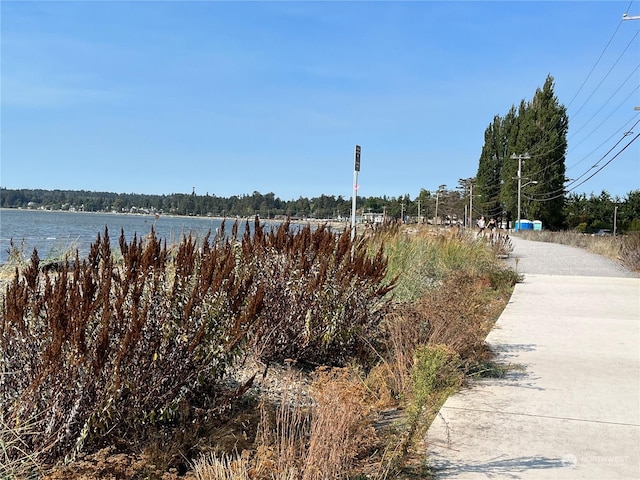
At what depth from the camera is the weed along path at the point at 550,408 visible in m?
3.37

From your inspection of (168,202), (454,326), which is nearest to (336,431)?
(454,326)

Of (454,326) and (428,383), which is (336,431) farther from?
(454,326)

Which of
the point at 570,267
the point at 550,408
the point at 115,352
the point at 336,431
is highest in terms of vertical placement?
the point at 115,352

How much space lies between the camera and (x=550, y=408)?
4398 millimetres

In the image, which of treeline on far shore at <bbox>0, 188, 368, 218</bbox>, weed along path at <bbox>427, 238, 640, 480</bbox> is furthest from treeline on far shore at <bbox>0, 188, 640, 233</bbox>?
weed along path at <bbox>427, 238, 640, 480</bbox>

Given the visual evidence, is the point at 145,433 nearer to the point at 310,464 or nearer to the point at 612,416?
the point at 310,464

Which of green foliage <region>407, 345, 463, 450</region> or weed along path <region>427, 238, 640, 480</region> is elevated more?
green foliage <region>407, 345, 463, 450</region>

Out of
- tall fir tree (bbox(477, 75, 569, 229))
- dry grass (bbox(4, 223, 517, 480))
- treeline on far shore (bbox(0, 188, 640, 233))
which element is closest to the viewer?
dry grass (bbox(4, 223, 517, 480))

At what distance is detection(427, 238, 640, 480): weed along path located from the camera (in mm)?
3365

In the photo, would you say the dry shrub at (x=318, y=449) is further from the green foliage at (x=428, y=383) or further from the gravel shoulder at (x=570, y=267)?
the gravel shoulder at (x=570, y=267)

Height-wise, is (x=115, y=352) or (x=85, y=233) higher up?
(x=115, y=352)

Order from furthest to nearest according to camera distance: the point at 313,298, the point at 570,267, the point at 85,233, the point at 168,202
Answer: the point at 168,202 < the point at 85,233 < the point at 570,267 < the point at 313,298

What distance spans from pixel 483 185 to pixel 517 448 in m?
74.5

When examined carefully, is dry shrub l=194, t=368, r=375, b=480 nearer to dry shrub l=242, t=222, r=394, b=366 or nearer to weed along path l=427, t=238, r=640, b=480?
weed along path l=427, t=238, r=640, b=480
